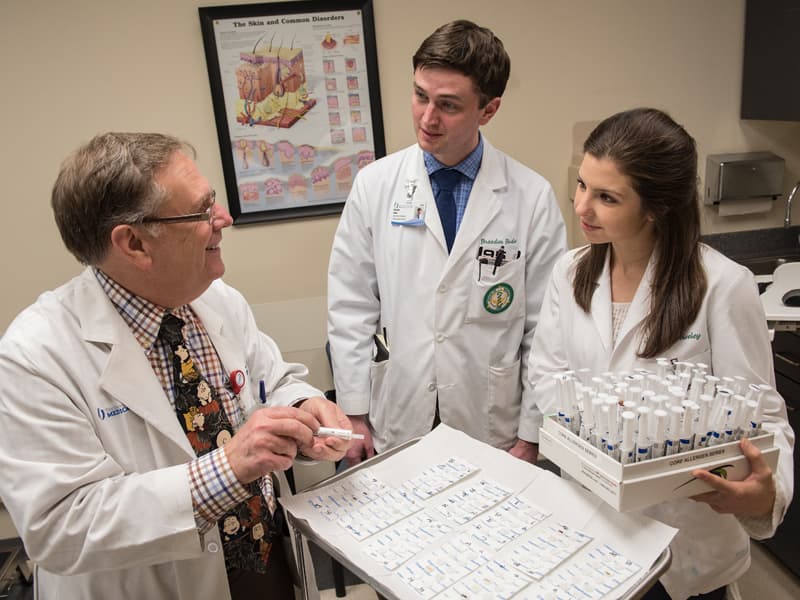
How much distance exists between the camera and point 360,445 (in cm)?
163

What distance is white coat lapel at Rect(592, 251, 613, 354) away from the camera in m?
1.17

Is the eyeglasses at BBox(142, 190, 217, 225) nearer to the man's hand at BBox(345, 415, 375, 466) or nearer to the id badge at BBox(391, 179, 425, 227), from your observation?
the id badge at BBox(391, 179, 425, 227)

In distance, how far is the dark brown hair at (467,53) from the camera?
4.73ft

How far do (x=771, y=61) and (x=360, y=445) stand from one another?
7.04ft

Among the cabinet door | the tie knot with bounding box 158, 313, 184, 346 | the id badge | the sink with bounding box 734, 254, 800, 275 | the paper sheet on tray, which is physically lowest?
the sink with bounding box 734, 254, 800, 275

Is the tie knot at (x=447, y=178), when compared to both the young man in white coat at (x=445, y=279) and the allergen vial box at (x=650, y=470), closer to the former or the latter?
the young man in white coat at (x=445, y=279)

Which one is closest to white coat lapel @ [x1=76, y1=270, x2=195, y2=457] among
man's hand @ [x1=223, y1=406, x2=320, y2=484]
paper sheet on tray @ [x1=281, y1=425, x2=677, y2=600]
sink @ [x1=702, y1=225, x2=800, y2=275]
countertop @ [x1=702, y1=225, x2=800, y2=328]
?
man's hand @ [x1=223, y1=406, x2=320, y2=484]

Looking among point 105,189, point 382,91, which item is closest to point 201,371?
point 105,189

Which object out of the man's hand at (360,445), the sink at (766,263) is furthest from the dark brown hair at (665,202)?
the sink at (766,263)

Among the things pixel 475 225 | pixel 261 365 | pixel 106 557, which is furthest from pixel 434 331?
pixel 106 557

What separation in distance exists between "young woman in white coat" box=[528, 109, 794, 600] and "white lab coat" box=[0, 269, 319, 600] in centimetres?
80

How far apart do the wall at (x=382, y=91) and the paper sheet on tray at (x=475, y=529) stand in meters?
1.49

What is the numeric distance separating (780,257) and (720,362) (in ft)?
6.04

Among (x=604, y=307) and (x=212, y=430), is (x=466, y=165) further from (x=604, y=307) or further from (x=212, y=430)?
(x=212, y=430)
